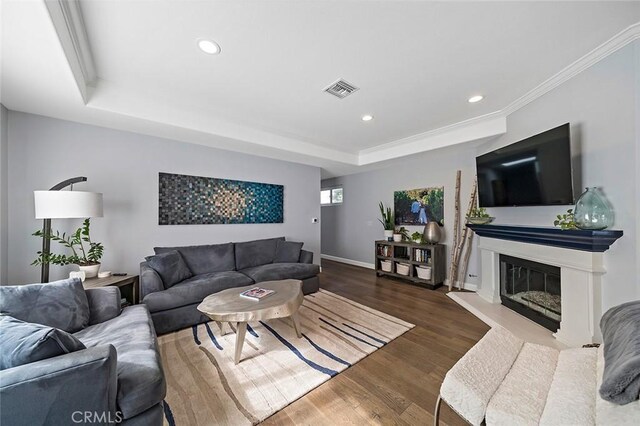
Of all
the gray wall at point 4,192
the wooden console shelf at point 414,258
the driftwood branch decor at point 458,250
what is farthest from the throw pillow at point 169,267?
the driftwood branch decor at point 458,250

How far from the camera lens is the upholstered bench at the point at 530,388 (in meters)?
0.90

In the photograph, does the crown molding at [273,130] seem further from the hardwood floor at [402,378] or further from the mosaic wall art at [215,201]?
the hardwood floor at [402,378]

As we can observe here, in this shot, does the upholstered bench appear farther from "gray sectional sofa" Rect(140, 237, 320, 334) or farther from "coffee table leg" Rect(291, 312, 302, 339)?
"gray sectional sofa" Rect(140, 237, 320, 334)

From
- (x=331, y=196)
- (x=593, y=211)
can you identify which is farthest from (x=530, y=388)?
(x=331, y=196)

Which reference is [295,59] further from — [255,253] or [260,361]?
[255,253]

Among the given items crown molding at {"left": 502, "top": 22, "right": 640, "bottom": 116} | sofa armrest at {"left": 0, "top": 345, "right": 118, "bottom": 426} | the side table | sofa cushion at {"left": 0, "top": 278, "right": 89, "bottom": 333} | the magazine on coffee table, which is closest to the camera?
sofa armrest at {"left": 0, "top": 345, "right": 118, "bottom": 426}

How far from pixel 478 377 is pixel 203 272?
3.25 m

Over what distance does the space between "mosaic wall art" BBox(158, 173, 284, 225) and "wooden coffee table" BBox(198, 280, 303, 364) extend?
5.68 feet

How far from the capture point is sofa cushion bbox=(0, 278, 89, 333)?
5.02ft

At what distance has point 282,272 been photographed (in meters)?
3.45

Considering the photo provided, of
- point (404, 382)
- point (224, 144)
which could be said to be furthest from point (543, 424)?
point (224, 144)

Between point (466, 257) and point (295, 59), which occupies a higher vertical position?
point (295, 59)

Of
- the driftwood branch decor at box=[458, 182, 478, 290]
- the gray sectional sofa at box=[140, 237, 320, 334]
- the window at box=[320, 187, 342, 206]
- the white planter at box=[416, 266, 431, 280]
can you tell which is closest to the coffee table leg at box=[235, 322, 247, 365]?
the gray sectional sofa at box=[140, 237, 320, 334]

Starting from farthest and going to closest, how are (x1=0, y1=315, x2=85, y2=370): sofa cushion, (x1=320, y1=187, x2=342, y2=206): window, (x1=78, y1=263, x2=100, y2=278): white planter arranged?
(x1=320, y1=187, x2=342, y2=206): window
(x1=78, y1=263, x2=100, y2=278): white planter
(x1=0, y1=315, x2=85, y2=370): sofa cushion
